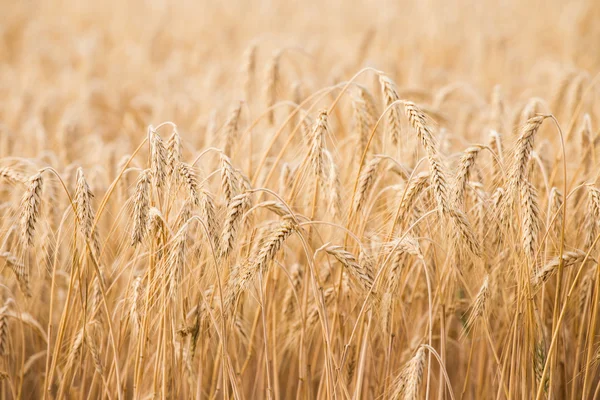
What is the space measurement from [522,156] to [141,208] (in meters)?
1.30

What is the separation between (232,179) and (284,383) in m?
1.32

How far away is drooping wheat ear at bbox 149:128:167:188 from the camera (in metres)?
1.68

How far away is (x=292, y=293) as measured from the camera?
7.18 feet

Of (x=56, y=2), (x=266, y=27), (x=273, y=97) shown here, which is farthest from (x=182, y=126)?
(x=56, y=2)

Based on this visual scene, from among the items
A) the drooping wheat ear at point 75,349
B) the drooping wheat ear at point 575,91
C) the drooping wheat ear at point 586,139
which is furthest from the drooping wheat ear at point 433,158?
the drooping wheat ear at point 575,91

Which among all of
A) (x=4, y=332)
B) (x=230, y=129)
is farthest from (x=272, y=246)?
(x=4, y=332)

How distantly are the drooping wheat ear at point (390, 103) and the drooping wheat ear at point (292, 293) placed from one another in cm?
71

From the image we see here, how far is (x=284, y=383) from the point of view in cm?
267

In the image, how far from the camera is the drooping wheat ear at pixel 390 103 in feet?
6.62

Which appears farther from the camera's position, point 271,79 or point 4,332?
point 271,79

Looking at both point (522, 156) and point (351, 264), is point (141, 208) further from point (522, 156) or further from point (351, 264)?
point (522, 156)

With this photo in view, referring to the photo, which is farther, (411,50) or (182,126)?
(411,50)

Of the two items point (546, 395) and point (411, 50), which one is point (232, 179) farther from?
point (411, 50)

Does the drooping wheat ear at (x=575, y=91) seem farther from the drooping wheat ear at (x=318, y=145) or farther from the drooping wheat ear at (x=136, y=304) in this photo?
the drooping wheat ear at (x=136, y=304)
